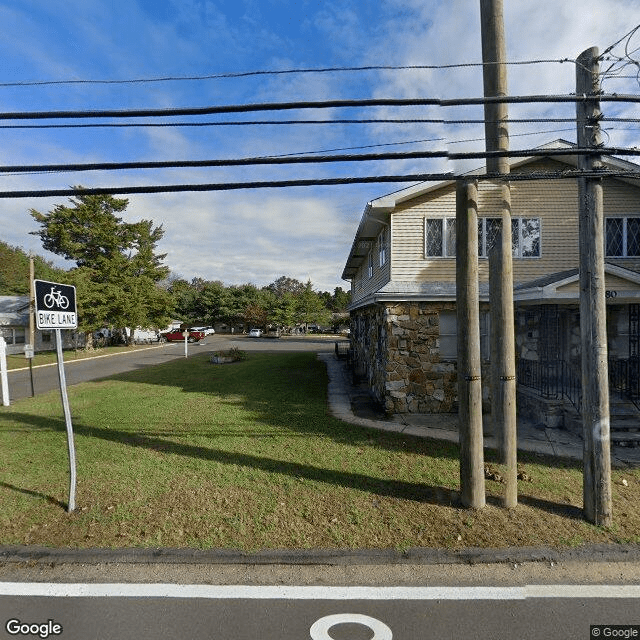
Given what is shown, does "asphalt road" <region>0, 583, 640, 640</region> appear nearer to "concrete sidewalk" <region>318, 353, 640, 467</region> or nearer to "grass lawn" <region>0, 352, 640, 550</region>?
"grass lawn" <region>0, 352, 640, 550</region>

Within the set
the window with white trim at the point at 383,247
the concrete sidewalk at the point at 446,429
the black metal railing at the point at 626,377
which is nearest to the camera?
the concrete sidewalk at the point at 446,429

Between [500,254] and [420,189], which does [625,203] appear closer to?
[420,189]

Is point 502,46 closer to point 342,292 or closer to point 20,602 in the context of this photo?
point 20,602

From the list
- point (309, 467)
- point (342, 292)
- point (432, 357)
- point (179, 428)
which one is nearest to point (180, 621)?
point (309, 467)

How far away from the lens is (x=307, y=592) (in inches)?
127

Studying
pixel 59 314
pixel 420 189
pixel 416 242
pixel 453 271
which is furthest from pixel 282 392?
pixel 59 314

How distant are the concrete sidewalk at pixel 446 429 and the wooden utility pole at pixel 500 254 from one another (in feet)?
5.60

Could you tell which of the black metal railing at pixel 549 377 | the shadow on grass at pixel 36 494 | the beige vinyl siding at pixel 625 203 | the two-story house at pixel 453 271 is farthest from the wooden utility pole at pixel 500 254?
the beige vinyl siding at pixel 625 203

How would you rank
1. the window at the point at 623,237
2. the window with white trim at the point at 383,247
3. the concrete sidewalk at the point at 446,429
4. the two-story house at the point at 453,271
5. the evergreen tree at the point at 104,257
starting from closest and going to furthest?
the concrete sidewalk at the point at 446,429 < the two-story house at the point at 453,271 < the window at the point at 623,237 < the window with white trim at the point at 383,247 < the evergreen tree at the point at 104,257

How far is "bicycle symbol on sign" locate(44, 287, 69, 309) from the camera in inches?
166

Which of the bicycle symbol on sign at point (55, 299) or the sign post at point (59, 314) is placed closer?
the sign post at point (59, 314)

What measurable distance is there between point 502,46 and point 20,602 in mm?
8114

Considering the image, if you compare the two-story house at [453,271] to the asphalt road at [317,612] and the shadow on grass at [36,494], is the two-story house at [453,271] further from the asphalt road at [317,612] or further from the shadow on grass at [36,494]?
the shadow on grass at [36,494]

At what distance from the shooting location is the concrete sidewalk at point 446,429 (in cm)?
650
